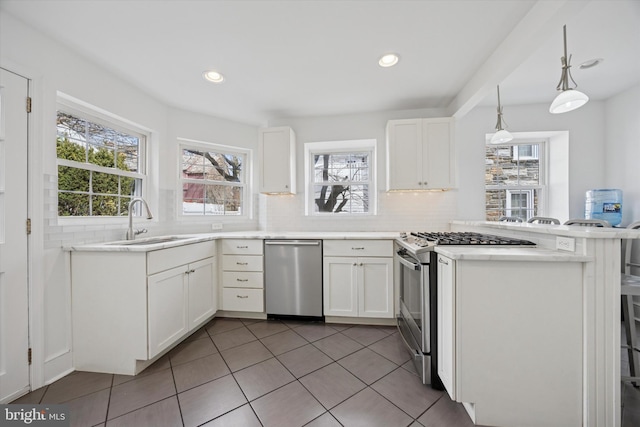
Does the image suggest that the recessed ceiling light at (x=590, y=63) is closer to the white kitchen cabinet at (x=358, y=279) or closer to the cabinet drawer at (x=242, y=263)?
the white kitchen cabinet at (x=358, y=279)

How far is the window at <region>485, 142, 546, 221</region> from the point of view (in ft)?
10.8

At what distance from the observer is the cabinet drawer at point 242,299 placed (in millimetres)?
2521

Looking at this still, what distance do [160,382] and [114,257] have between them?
926mm

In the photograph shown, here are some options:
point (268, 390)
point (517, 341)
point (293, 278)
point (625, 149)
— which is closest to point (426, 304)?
point (517, 341)

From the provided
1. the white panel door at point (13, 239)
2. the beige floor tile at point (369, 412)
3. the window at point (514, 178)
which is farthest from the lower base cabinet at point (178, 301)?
the window at point (514, 178)

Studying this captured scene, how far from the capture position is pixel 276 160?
2.89 metres

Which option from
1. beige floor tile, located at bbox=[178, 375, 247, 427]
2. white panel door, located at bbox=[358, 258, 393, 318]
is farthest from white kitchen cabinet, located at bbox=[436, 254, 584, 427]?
beige floor tile, located at bbox=[178, 375, 247, 427]

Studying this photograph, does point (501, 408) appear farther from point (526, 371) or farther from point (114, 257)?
point (114, 257)

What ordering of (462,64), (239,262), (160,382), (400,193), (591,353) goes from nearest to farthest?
1. (591,353)
2. (160,382)
3. (462,64)
4. (239,262)
5. (400,193)

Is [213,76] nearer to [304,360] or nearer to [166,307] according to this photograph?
[166,307]

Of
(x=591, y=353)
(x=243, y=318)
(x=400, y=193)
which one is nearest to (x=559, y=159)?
(x=400, y=193)

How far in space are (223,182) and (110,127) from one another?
1.27 m

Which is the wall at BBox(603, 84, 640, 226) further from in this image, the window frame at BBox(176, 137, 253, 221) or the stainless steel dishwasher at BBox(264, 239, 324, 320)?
the window frame at BBox(176, 137, 253, 221)

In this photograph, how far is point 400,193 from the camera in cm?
299
